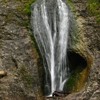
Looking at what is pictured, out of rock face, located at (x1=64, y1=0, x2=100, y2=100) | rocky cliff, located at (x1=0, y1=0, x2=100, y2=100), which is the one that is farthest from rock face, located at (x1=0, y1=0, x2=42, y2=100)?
rock face, located at (x1=64, y1=0, x2=100, y2=100)

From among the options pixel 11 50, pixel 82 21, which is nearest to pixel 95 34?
pixel 82 21

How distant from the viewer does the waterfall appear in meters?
16.1

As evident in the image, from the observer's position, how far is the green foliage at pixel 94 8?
702 inches

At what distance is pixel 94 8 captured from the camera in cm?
1823

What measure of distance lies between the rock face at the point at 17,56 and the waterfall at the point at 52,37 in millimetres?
565

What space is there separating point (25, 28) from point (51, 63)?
2108 millimetres

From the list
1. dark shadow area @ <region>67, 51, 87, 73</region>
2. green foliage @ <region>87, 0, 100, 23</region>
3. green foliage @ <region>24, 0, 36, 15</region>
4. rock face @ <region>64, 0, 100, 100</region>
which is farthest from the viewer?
green foliage @ <region>24, 0, 36, 15</region>

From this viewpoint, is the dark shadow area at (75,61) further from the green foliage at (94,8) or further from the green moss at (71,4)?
the green moss at (71,4)

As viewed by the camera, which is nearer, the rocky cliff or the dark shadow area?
the rocky cliff

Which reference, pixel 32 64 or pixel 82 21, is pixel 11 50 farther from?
pixel 82 21

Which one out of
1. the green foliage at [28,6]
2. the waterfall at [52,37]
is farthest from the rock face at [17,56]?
the waterfall at [52,37]

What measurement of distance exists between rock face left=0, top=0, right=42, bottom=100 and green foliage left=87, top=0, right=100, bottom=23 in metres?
3.23

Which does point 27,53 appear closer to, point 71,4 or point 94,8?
point 71,4

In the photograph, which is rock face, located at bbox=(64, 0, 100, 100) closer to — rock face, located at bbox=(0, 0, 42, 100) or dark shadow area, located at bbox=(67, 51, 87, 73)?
dark shadow area, located at bbox=(67, 51, 87, 73)
